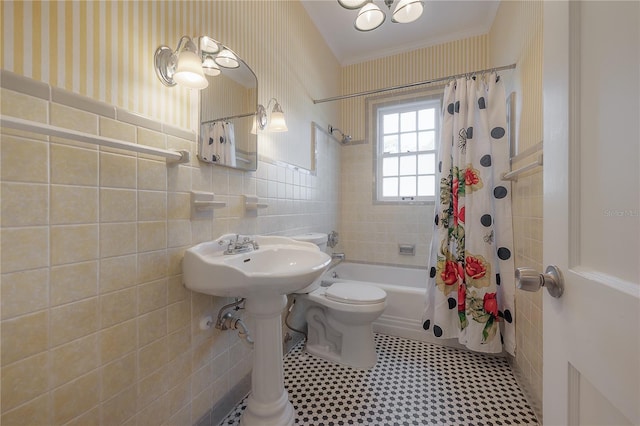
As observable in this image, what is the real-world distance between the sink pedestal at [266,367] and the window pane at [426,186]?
1994mm

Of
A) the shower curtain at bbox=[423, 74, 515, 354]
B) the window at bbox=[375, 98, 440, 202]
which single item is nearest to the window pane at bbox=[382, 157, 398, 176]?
the window at bbox=[375, 98, 440, 202]

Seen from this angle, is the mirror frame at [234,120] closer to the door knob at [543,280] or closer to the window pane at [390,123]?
the door knob at [543,280]

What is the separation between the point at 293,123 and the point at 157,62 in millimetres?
1041

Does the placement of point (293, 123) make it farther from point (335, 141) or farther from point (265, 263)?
point (265, 263)

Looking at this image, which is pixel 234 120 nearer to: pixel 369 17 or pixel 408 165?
pixel 369 17

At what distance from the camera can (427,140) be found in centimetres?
262

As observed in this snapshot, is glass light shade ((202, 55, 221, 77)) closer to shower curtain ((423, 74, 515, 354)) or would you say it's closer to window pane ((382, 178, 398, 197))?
shower curtain ((423, 74, 515, 354))

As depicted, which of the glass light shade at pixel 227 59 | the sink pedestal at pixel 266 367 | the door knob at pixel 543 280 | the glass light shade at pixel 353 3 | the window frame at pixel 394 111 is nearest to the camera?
the door knob at pixel 543 280

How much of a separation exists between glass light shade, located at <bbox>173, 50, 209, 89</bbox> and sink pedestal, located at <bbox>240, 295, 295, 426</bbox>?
3.02 ft

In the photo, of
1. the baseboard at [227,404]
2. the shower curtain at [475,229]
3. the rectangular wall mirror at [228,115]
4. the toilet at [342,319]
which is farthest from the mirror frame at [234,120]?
the shower curtain at [475,229]

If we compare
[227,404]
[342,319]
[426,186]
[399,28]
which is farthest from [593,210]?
[399,28]

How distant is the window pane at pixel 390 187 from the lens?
2707mm

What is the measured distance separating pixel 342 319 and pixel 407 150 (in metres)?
1.92

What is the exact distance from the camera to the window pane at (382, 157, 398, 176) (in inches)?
107
